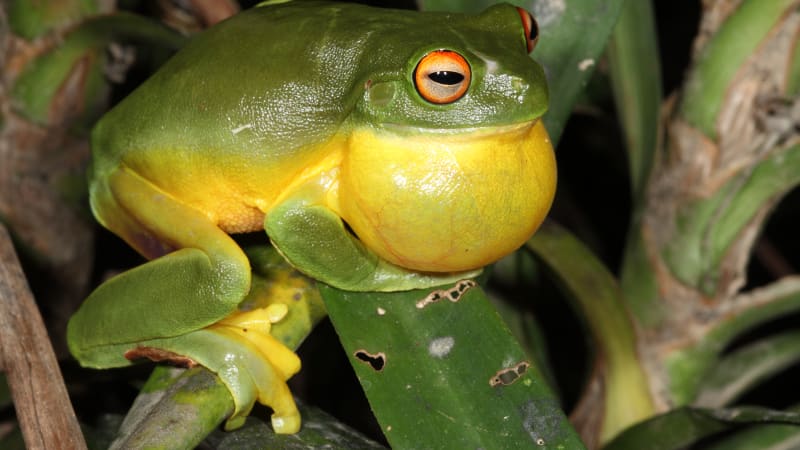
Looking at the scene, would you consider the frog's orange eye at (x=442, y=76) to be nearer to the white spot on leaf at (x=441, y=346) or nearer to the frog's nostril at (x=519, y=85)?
the frog's nostril at (x=519, y=85)

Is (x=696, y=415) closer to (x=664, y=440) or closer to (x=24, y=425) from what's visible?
(x=664, y=440)

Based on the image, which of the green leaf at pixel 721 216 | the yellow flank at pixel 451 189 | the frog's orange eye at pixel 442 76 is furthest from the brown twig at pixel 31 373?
the green leaf at pixel 721 216

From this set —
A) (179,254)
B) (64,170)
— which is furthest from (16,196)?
(179,254)

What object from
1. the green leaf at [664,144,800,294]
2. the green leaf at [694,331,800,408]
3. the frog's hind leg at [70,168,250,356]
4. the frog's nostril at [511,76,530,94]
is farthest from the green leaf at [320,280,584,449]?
the green leaf at [694,331,800,408]

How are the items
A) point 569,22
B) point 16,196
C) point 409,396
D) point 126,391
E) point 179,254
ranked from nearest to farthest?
1. point 409,396
2. point 179,254
3. point 569,22
4. point 16,196
5. point 126,391

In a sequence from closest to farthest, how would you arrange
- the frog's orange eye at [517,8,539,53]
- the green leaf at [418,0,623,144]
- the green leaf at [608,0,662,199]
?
the frog's orange eye at [517,8,539,53], the green leaf at [418,0,623,144], the green leaf at [608,0,662,199]

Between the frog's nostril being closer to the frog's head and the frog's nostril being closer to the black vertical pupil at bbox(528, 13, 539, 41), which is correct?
the frog's head
